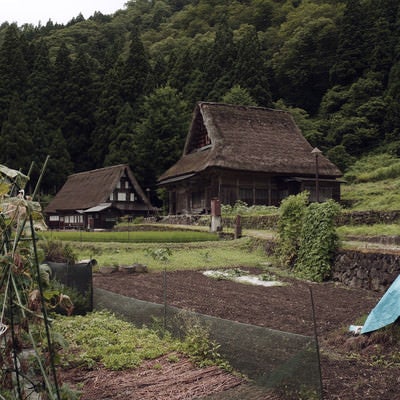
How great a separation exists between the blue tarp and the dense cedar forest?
32166mm

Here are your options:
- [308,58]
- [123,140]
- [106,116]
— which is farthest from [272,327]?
[308,58]

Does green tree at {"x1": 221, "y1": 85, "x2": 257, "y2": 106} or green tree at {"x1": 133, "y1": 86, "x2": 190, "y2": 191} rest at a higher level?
green tree at {"x1": 221, "y1": 85, "x2": 257, "y2": 106}

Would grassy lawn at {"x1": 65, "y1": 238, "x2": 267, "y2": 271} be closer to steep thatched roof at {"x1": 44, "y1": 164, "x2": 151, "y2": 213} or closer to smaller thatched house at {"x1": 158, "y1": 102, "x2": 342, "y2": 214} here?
smaller thatched house at {"x1": 158, "y1": 102, "x2": 342, "y2": 214}

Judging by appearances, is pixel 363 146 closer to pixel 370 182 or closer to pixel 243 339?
pixel 370 182

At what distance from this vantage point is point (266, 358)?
4.38m

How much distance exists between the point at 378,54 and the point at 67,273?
42065 millimetres

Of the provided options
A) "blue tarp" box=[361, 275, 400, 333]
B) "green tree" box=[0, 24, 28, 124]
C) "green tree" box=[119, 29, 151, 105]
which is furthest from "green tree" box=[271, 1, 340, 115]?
"blue tarp" box=[361, 275, 400, 333]

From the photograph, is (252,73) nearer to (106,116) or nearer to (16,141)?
(106,116)

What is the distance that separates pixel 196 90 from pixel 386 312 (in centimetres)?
4041

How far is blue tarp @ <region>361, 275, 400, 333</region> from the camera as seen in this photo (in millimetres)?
5605

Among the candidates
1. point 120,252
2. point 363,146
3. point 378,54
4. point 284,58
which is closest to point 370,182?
point 363,146

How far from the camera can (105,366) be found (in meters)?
5.34

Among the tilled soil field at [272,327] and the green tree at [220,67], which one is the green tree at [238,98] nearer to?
the green tree at [220,67]

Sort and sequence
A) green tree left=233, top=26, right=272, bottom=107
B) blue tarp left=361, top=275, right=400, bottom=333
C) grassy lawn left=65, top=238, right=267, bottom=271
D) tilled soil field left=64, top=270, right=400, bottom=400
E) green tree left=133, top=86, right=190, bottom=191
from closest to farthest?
tilled soil field left=64, top=270, right=400, bottom=400 < blue tarp left=361, top=275, right=400, bottom=333 < grassy lawn left=65, top=238, right=267, bottom=271 < green tree left=133, top=86, right=190, bottom=191 < green tree left=233, top=26, right=272, bottom=107
